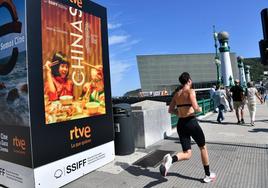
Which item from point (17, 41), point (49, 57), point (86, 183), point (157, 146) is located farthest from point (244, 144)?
point (17, 41)

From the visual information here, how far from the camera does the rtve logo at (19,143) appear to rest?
15.1ft

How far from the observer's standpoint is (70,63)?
5332 millimetres

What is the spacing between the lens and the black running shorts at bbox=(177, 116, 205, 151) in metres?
4.72

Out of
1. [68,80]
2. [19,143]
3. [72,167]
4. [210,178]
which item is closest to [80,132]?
[72,167]

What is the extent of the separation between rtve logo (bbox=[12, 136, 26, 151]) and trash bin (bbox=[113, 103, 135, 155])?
8.61 ft

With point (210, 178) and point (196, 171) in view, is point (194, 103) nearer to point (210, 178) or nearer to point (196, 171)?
point (210, 178)

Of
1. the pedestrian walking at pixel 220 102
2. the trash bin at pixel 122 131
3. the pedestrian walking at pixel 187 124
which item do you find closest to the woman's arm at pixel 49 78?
the pedestrian walking at pixel 187 124

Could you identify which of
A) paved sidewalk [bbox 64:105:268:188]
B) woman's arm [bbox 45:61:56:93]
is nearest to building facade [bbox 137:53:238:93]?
paved sidewalk [bbox 64:105:268:188]

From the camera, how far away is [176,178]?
510 cm

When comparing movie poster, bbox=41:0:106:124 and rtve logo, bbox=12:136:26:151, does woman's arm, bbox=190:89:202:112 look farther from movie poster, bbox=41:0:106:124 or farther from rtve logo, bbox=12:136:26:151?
rtve logo, bbox=12:136:26:151

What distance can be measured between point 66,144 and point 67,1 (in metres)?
2.70

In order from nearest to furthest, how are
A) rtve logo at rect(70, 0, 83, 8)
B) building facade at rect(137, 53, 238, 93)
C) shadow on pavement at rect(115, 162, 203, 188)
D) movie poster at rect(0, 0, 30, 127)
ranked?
movie poster at rect(0, 0, 30, 127), shadow on pavement at rect(115, 162, 203, 188), rtve logo at rect(70, 0, 83, 8), building facade at rect(137, 53, 238, 93)

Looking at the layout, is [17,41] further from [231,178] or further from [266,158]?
[266,158]

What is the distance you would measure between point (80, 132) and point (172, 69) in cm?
9434
